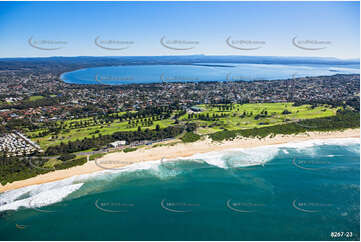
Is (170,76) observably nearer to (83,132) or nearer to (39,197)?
(83,132)

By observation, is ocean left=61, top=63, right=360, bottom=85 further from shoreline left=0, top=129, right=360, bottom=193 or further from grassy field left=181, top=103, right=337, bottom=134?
shoreline left=0, top=129, right=360, bottom=193

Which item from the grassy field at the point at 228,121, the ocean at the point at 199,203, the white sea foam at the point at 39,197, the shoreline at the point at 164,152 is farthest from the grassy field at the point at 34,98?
the ocean at the point at 199,203

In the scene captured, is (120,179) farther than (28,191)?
Yes

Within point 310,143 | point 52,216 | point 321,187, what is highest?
point 310,143

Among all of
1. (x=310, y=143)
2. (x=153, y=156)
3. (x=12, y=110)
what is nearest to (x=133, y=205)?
(x=153, y=156)

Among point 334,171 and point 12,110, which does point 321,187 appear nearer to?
point 334,171

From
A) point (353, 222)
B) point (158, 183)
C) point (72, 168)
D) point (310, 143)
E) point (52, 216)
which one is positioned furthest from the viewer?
point (310, 143)

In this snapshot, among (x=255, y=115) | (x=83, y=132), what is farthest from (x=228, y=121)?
(x=83, y=132)

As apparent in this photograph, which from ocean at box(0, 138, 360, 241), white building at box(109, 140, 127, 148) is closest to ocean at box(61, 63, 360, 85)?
white building at box(109, 140, 127, 148)

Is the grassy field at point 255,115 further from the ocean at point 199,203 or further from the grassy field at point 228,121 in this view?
the ocean at point 199,203
